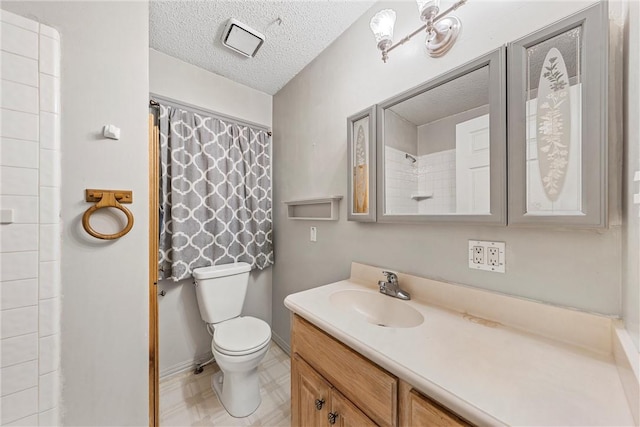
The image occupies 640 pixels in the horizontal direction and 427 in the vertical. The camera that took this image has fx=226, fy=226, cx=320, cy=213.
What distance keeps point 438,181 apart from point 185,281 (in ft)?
6.02

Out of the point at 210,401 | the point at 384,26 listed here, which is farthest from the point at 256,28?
the point at 210,401

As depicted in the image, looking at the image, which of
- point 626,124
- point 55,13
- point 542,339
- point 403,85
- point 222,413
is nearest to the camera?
point 626,124

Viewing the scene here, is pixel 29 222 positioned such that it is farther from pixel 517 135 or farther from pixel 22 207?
pixel 517 135

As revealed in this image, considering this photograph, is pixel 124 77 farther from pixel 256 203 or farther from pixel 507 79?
pixel 507 79

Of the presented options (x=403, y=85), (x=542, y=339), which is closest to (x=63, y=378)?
(x=542, y=339)

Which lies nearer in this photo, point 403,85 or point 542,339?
point 542,339

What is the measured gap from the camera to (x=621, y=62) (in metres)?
0.62

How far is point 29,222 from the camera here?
764 mm

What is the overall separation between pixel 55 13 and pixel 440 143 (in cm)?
155

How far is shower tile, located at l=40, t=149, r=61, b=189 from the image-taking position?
78 cm

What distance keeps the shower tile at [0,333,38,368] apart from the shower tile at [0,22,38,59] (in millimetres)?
953

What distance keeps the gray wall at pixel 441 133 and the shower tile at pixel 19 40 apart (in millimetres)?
1481

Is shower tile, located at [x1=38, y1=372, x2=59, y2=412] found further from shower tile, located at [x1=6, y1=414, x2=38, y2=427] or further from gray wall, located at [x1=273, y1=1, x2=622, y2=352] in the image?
gray wall, located at [x1=273, y1=1, x2=622, y2=352]

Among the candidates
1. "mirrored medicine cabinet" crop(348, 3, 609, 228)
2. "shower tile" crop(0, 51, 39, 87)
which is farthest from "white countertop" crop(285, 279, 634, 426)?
"shower tile" crop(0, 51, 39, 87)
